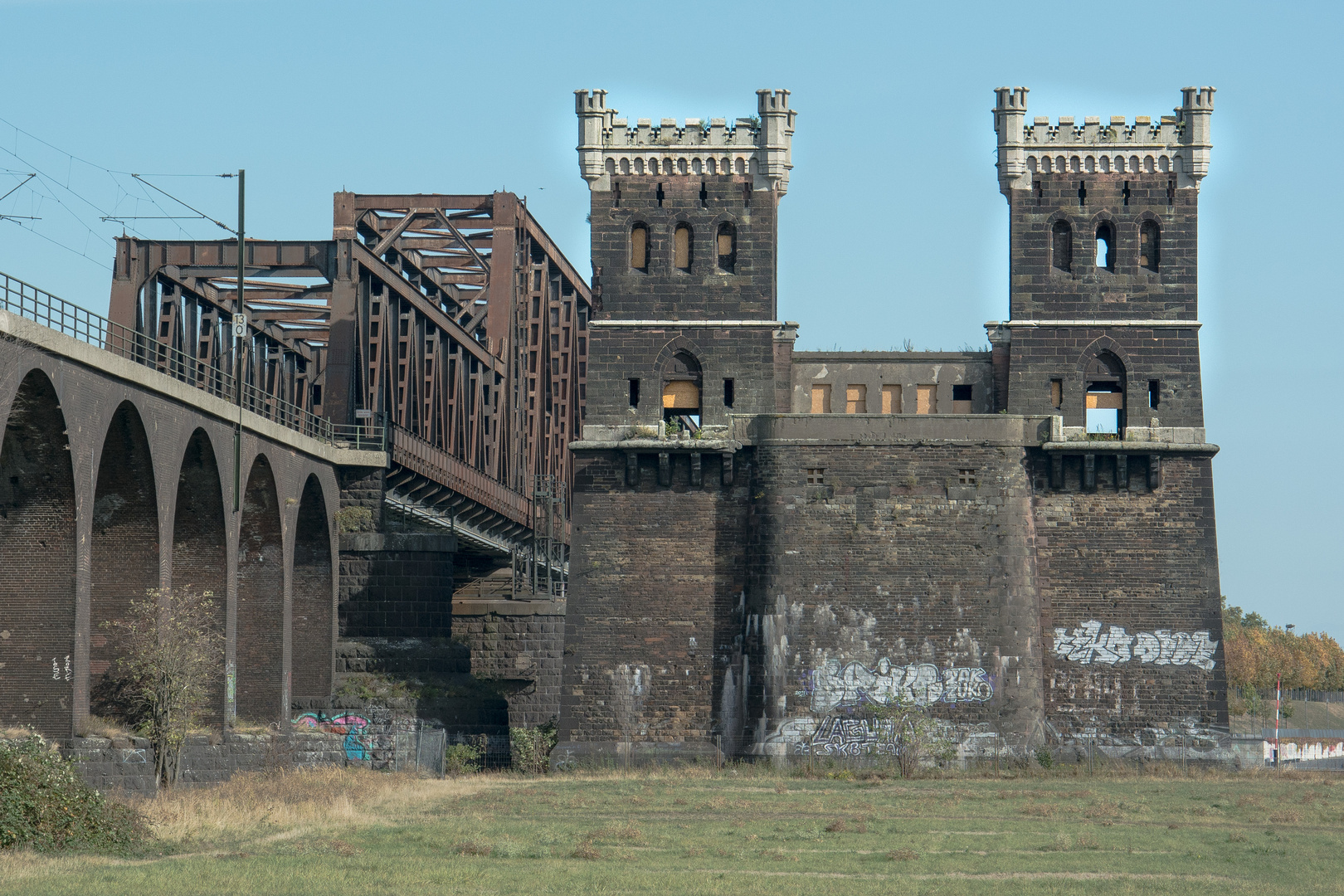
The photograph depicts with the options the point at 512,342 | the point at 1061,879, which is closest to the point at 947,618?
the point at 1061,879

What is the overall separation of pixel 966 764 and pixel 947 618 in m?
3.67

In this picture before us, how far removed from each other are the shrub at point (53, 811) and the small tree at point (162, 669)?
1069cm

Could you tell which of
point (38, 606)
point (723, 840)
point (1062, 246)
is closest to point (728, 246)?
point (1062, 246)

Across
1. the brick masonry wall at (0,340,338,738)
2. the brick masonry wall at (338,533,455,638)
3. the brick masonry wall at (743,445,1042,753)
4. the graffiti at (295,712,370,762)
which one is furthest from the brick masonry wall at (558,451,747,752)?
the brick masonry wall at (0,340,338,738)

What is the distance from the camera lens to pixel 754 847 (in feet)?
86.5

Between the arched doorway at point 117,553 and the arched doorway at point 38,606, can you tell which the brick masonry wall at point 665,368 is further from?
the arched doorway at point 38,606

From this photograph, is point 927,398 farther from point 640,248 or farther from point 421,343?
point 421,343

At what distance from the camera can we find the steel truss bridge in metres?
53.7

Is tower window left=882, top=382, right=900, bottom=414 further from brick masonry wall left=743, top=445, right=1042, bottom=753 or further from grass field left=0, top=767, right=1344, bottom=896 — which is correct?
grass field left=0, top=767, right=1344, bottom=896

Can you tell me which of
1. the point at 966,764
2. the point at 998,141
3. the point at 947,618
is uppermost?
the point at 998,141

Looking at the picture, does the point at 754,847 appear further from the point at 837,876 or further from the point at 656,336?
the point at 656,336

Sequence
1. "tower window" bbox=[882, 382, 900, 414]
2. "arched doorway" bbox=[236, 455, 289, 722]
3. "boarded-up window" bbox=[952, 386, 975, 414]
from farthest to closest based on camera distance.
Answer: "boarded-up window" bbox=[952, 386, 975, 414] → "tower window" bbox=[882, 382, 900, 414] → "arched doorway" bbox=[236, 455, 289, 722]

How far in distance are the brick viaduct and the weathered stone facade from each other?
7.71 metres

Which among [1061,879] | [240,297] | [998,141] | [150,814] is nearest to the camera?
[1061,879]
